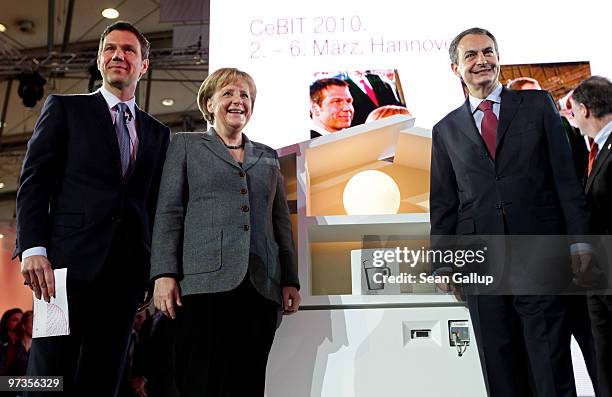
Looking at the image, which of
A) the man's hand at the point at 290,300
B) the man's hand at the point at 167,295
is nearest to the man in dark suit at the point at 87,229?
the man's hand at the point at 167,295

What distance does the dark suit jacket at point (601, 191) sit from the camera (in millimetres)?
1853

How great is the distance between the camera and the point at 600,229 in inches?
72.3

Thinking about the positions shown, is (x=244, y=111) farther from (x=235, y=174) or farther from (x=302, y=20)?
(x=302, y=20)

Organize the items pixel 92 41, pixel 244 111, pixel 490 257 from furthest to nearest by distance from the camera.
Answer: pixel 92 41
pixel 244 111
pixel 490 257

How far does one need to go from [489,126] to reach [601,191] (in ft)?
1.30

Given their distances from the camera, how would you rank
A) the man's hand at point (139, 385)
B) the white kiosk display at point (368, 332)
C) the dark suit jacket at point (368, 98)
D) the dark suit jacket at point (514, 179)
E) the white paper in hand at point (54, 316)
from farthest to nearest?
the man's hand at point (139, 385), the dark suit jacket at point (368, 98), the white kiosk display at point (368, 332), the dark suit jacket at point (514, 179), the white paper in hand at point (54, 316)

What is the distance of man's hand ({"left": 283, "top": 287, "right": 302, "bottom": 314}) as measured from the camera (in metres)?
1.89

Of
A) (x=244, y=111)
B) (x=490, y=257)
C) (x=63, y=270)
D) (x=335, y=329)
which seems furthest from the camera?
(x=335, y=329)

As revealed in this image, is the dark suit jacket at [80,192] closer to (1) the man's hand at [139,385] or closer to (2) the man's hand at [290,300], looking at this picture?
(2) the man's hand at [290,300]

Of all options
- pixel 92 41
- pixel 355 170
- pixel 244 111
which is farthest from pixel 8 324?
pixel 92 41

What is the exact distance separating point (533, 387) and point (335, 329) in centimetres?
64

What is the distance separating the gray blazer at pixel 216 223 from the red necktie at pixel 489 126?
662mm

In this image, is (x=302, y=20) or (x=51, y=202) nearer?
(x=51, y=202)

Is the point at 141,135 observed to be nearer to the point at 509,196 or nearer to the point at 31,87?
the point at 509,196
